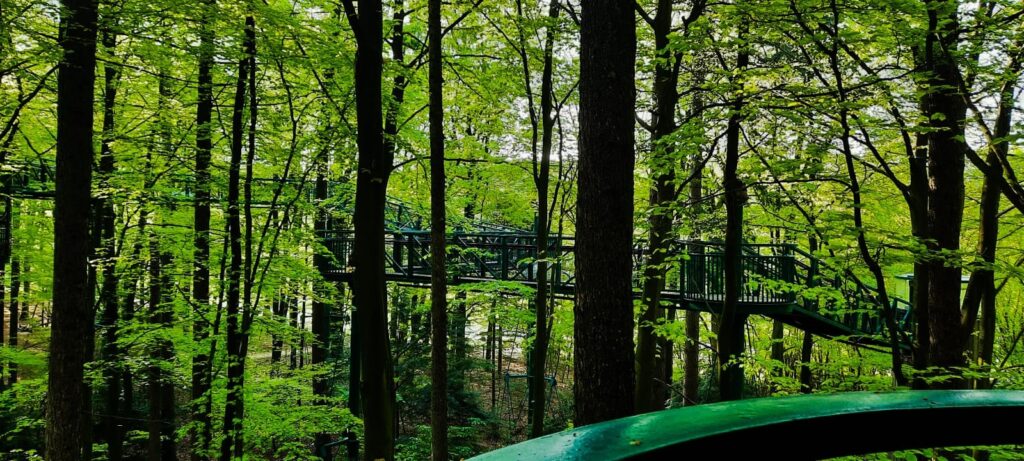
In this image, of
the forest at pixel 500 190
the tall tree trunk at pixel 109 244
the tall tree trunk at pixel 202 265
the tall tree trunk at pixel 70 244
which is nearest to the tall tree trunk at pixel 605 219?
the forest at pixel 500 190

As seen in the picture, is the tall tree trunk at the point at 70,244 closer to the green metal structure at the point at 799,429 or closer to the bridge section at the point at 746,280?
the bridge section at the point at 746,280

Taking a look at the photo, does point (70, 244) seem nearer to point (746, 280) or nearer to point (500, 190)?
point (746, 280)

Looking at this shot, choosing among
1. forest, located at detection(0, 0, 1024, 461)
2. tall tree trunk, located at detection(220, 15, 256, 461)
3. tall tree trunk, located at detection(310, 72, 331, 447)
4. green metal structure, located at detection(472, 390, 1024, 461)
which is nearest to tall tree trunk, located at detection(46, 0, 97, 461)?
forest, located at detection(0, 0, 1024, 461)

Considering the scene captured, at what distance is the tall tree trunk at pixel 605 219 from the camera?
3.82 m

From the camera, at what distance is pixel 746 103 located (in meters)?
5.18

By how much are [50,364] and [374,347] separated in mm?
2893

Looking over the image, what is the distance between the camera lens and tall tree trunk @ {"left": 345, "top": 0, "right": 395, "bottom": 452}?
19.6 ft

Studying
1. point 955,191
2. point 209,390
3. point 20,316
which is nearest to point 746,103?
point 955,191

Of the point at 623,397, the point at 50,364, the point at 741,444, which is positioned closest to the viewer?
the point at 741,444

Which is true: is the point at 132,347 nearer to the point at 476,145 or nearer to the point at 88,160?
the point at 88,160

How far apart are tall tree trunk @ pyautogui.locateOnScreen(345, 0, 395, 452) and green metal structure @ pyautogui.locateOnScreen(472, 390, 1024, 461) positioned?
5.63 m

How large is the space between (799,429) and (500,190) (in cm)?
1339

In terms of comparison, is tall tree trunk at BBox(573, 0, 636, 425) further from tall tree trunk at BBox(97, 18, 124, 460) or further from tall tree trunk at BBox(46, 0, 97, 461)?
tall tree trunk at BBox(97, 18, 124, 460)

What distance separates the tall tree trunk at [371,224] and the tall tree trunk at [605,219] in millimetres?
2921
